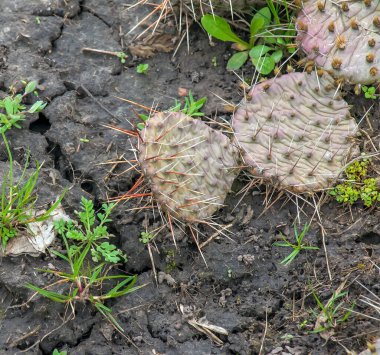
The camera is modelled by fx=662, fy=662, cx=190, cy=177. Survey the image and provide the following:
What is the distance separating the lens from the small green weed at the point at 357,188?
3211mm

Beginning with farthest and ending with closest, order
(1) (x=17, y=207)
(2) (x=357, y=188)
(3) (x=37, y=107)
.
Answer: (3) (x=37, y=107)
(2) (x=357, y=188)
(1) (x=17, y=207)

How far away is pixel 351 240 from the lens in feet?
10.3

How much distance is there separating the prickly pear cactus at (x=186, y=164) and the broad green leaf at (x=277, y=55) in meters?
0.60

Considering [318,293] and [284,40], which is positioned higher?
[284,40]

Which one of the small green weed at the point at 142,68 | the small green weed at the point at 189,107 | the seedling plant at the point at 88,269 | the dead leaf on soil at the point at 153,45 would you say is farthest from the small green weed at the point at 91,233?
the dead leaf on soil at the point at 153,45

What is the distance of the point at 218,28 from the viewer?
3557mm

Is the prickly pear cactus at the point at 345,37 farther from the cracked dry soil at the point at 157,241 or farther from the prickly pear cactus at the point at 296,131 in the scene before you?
the cracked dry soil at the point at 157,241

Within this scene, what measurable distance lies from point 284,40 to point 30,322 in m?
1.96

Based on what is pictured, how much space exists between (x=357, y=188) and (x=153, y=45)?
1.39 metres

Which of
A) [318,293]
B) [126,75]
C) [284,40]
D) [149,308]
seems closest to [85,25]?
[126,75]

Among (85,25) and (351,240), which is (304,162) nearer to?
(351,240)

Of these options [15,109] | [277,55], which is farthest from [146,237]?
[277,55]

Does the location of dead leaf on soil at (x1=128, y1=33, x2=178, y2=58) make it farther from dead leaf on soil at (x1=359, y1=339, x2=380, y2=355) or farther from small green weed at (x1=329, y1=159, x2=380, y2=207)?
dead leaf on soil at (x1=359, y1=339, x2=380, y2=355)

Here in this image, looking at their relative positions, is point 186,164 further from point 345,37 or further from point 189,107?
point 345,37
